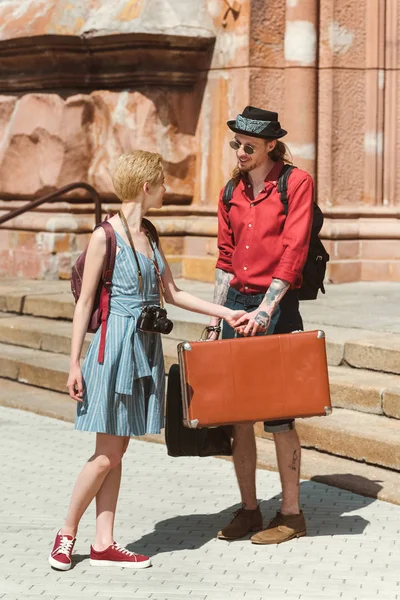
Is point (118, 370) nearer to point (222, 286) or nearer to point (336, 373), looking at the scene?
point (222, 286)

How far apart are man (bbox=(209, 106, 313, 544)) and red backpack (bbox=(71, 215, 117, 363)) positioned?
0.53m

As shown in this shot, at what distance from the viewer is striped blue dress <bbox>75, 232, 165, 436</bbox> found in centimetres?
500

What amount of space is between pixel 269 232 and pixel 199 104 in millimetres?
6000

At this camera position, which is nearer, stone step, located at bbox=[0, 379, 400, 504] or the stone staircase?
stone step, located at bbox=[0, 379, 400, 504]

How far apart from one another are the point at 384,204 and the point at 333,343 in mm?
3621

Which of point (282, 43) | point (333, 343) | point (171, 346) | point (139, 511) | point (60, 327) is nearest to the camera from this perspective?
point (139, 511)

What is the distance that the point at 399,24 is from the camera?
10922 mm

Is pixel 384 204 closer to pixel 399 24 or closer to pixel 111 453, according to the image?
pixel 399 24

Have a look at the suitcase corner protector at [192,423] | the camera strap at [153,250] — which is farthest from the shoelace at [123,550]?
the camera strap at [153,250]

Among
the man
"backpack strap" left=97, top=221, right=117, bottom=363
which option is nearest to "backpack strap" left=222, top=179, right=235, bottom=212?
the man

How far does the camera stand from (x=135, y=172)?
199 inches

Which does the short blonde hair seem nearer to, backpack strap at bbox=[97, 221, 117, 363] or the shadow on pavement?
backpack strap at bbox=[97, 221, 117, 363]

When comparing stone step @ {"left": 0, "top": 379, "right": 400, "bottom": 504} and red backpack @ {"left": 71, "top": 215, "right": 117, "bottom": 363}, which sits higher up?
red backpack @ {"left": 71, "top": 215, "right": 117, "bottom": 363}

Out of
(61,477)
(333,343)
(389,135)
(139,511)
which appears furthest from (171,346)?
(389,135)
